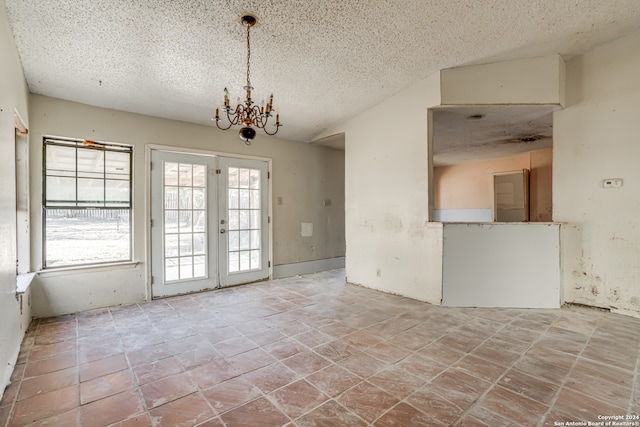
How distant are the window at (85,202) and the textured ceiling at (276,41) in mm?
643

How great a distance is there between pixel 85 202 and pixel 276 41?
124 inches

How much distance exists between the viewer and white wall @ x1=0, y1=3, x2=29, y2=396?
6.66 ft

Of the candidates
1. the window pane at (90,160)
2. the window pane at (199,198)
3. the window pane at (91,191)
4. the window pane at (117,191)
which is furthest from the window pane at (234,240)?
the window pane at (90,160)

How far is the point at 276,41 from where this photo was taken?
281cm

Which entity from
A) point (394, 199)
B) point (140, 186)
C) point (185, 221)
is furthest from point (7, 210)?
point (394, 199)

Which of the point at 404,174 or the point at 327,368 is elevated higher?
the point at 404,174

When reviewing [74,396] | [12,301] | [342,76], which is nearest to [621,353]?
[342,76]

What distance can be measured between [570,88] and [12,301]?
20.4 ft

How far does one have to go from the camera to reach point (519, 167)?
7133mm

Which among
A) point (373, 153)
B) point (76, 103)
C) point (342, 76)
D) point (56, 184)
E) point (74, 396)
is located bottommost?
point (74, 396)

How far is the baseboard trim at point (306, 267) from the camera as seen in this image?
5561mm

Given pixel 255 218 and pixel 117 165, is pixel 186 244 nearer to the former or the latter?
pixel 255 218

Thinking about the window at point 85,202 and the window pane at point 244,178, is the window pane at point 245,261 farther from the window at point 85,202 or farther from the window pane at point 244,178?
the window at point 85,202

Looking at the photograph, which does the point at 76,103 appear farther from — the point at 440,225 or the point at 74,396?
the point at 440,225
